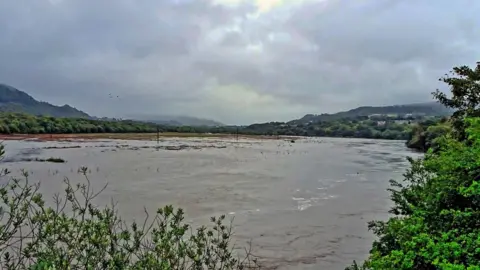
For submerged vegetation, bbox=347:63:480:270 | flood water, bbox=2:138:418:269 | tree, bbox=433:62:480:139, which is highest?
tree, bbox=433:62:480:139

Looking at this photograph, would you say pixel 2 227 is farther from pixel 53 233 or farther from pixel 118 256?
pixel 118 256

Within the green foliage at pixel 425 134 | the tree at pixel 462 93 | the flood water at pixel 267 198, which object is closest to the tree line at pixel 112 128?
the green foliage at pixel 425 134

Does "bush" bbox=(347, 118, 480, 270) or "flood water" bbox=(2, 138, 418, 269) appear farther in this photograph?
"flood water" bbox=(2, 138, 418, 269)

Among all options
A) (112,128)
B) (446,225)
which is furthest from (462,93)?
(112,128)

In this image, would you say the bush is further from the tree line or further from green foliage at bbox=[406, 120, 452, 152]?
the tree line

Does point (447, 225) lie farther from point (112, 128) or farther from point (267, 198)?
point (112, 128)

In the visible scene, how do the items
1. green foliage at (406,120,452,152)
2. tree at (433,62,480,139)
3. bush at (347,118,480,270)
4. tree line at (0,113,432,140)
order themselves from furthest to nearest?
tree line at (0,113,432,140), green foliage at (406,120,452,152), tree at (433,62,480,139), bush at (347,118,480,270)

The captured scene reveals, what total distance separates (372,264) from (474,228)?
139 centimetres

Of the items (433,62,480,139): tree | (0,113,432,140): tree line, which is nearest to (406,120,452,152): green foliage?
(0,113,432,140): tree line

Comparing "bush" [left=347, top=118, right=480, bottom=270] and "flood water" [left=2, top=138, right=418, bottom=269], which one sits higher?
"bush" [left=347, top=118, right=480, bottom=270]

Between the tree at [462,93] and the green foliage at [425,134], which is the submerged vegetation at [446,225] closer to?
the tree at [462,93]

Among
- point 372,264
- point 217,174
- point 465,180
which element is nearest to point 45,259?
point 372,264

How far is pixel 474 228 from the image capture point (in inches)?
191

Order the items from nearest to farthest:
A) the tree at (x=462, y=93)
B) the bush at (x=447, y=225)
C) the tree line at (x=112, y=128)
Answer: the bush at (x=447, y=225), the tree at (x=462, y=93), the tree line at (x=112, y=128)
